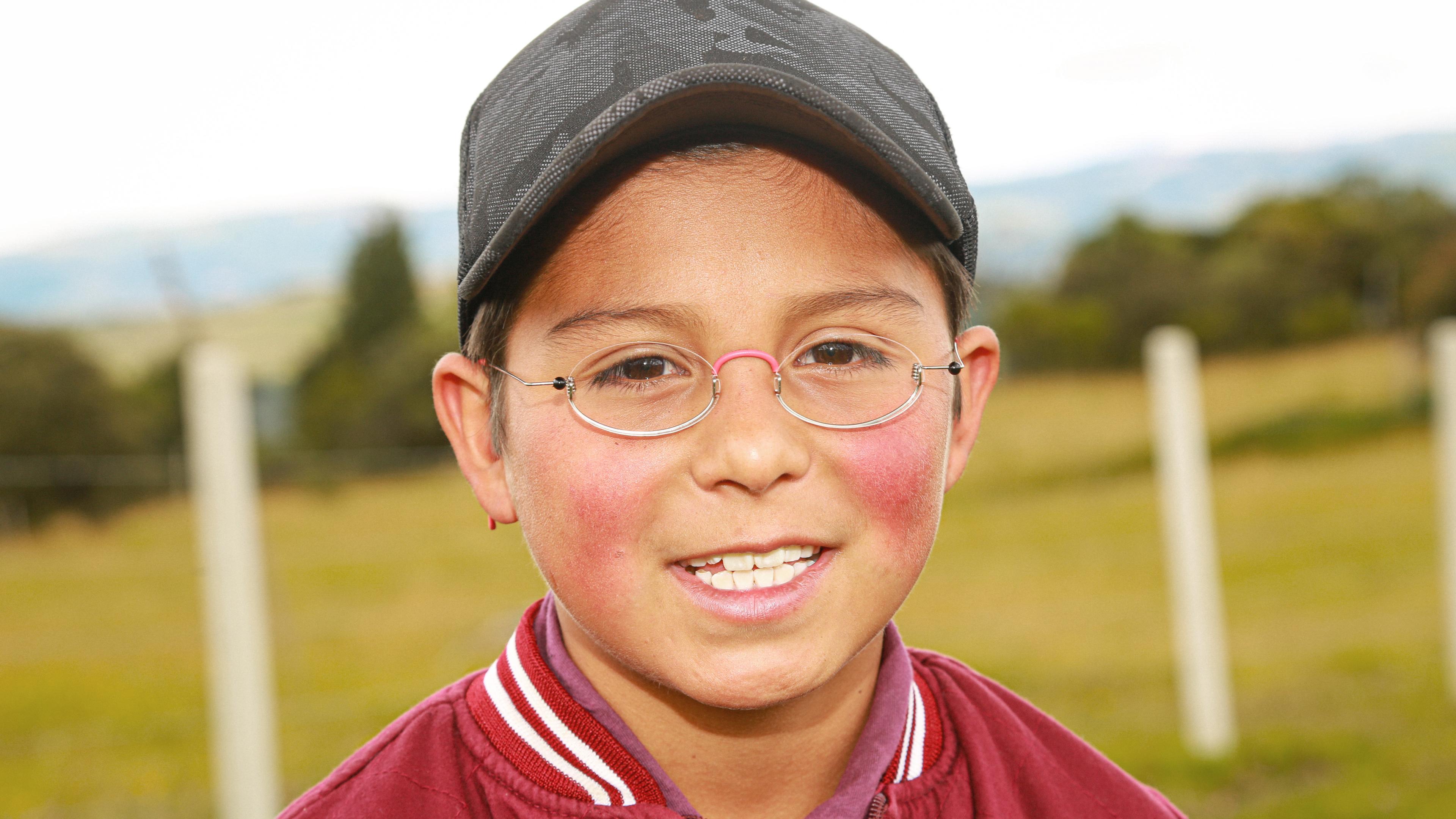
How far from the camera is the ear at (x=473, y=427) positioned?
1.59m

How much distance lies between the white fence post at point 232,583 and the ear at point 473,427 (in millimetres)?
2387

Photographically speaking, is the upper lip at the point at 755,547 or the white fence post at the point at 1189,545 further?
the white fence post at the point at 1189,545

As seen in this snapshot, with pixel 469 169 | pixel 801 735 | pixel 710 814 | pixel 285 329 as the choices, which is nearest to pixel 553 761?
pixel 710 814

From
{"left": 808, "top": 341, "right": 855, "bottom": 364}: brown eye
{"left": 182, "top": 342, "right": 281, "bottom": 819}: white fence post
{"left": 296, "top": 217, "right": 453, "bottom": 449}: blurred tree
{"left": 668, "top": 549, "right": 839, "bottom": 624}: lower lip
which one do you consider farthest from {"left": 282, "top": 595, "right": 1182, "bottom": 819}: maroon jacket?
{"left": 296, "top": 217, "right": 453, "bottom": 449}: blurred tree

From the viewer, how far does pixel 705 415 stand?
131cm

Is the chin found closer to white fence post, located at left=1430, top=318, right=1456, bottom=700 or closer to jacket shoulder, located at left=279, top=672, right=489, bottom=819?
jacket shoulder, located at left=279, top=672, right=489, bottom=819

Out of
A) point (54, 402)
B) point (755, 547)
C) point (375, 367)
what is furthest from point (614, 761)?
point (375, 367)

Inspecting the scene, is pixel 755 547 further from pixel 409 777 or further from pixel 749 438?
pixel 409 777

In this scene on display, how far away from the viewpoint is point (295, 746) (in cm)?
561

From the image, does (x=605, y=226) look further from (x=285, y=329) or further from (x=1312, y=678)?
(x=285, y=329)

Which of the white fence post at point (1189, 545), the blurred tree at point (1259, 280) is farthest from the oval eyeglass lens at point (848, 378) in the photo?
the blurred tree at point (1259, 280)

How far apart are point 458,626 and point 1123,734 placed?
4.81m

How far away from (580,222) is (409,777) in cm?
73

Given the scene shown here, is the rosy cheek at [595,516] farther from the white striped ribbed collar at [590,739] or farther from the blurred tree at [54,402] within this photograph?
the blurred tree at [54,402]
